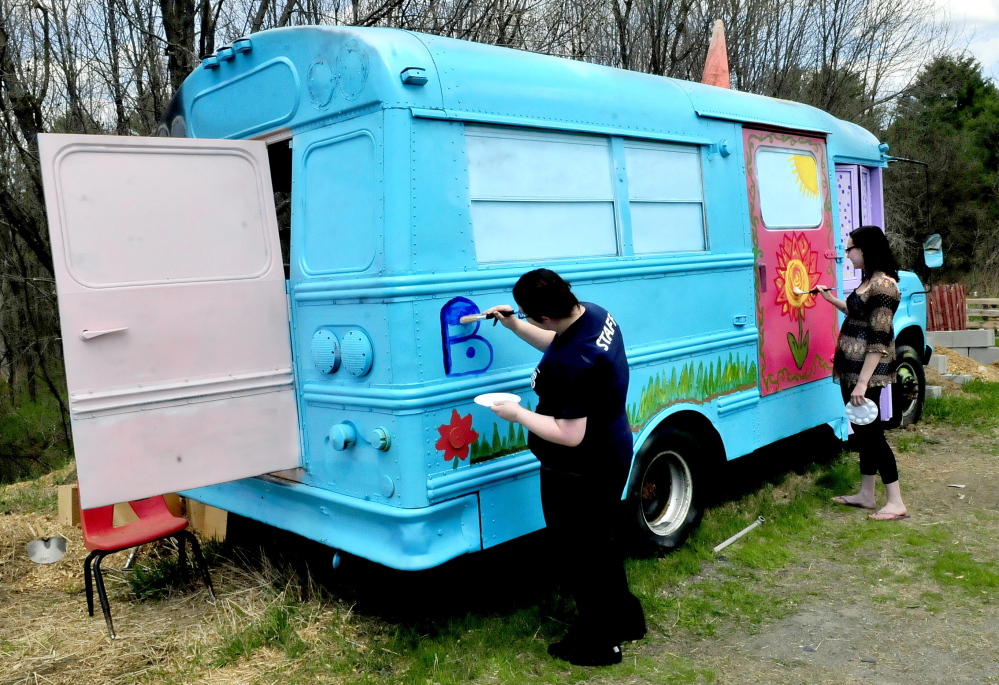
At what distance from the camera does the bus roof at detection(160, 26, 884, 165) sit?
3426mm

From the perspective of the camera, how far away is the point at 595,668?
11.5 ft

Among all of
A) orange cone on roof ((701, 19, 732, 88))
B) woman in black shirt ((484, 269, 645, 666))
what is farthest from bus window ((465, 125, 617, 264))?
orange cone on roof ((701, 19, 732, 88))

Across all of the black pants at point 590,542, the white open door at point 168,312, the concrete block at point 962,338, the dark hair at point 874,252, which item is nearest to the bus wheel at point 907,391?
the dark hair at point 874,252

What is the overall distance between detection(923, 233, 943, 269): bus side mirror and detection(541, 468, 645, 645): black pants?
4581mm

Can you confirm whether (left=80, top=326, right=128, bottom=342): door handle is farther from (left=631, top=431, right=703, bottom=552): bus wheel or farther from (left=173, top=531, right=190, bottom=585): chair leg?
(left=631, top=431, right=703, bottom=552): bus wheel

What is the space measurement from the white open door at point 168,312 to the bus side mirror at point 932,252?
533 centimetres

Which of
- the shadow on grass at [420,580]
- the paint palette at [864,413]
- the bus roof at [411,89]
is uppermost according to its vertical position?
the bus roof at [411,89]

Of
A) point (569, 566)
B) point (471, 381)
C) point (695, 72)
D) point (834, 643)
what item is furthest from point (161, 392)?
point (695, 72)

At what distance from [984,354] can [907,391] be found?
5869 millimetres

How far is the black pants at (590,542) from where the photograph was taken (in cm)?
Result: 332

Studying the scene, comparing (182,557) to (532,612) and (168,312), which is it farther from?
(532,612)

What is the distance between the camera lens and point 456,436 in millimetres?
3523

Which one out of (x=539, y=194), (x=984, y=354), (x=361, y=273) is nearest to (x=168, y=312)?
(x=361, y=273)

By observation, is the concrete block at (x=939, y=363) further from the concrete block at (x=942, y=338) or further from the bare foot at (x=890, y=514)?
the bare foot at (x=890, y=514)
